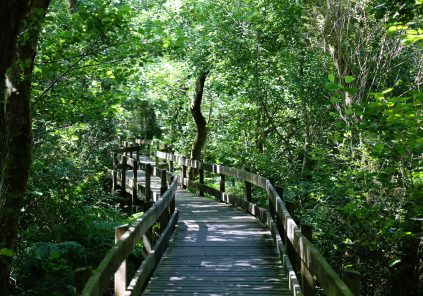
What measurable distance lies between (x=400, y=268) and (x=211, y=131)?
15894mm

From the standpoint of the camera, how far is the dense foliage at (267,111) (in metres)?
7.39

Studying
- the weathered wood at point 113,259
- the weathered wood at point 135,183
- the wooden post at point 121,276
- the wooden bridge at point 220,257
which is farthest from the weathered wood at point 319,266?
the weathered wood at point 135,183

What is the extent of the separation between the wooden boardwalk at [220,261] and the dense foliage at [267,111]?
1.40m

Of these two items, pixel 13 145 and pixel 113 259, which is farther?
pixel 13 145

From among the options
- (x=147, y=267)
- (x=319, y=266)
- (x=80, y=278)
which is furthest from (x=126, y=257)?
(x=319, y=266)

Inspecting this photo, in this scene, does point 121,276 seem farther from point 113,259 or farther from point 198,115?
point 198,115

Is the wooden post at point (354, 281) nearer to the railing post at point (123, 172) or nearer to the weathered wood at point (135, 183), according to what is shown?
the weathered wood at point (135, 183)

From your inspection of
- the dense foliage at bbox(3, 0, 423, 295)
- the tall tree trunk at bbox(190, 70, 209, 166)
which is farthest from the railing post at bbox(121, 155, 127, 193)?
the tall tree trunk at bbox(190, 70, 209, 166)

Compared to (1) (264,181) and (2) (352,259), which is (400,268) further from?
(1) (264,181)

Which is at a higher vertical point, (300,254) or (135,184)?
(135,184)

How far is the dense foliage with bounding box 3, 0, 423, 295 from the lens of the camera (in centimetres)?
739

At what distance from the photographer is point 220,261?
7008 mm

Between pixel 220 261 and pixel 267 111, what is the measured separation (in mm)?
10360

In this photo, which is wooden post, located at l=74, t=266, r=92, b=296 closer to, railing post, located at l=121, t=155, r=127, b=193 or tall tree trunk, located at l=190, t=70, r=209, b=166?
railing post, located at l=121, t=155, r=127, b=193
